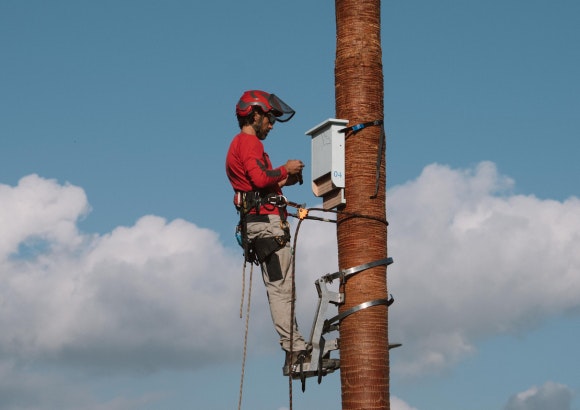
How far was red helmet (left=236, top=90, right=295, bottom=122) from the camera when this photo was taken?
9852 mm

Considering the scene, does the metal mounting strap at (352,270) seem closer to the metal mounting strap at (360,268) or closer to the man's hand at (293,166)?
the metal mounting strap at (360,268)

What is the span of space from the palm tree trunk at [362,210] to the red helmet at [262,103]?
0.75m

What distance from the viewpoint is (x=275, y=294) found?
977 centimetres

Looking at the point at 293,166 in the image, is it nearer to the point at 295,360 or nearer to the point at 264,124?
the point at 264,124

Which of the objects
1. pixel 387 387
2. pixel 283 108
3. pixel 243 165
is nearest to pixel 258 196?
pixel 243 165

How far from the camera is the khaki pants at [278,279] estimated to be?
966cm

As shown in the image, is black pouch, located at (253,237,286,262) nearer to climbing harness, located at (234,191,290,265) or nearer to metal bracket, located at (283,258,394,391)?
climbing harness, located at (234,191,290,265)

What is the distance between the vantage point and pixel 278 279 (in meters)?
9.80

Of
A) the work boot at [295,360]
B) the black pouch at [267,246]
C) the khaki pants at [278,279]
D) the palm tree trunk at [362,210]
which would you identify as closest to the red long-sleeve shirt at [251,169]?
the khaki pants at [278,279]

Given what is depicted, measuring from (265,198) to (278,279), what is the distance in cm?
85

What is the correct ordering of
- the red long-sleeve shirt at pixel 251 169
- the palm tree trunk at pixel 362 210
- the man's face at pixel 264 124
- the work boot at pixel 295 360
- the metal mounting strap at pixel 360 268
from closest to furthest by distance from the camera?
the palm tree trunk at pixel 362 210, the metal mounting strap at pixel 360 268, the work boot at pixel 295 360, the red long-sleeve shirt at pixel 251 169, the man's face at pixel 264 124

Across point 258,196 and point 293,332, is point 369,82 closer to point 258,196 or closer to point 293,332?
point 258,196

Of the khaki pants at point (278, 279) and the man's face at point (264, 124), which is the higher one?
the man's face at point (264, 124)

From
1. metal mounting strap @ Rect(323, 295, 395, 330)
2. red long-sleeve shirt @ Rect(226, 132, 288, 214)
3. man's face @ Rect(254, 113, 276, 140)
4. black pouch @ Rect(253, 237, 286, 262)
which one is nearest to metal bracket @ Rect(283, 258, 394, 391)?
metal mounting strap @ Rect(323, 295, 395, 330)
